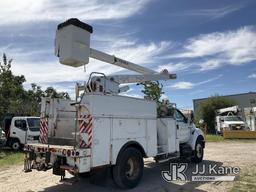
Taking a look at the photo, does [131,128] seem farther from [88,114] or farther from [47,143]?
[47,143]

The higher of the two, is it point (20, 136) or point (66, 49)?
point (66, 49)

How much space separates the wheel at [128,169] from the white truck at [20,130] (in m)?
11.3

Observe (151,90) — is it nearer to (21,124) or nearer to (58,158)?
(21,124)

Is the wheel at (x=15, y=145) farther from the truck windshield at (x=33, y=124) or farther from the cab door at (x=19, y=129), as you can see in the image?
the truck windshield at (x=33, y=124)

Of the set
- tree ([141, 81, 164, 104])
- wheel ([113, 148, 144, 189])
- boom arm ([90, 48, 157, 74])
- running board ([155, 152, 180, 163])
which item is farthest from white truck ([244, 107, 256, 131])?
wheel ([113, 148, 144, 189])

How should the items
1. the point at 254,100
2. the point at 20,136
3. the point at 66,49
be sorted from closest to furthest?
the point at 66,49
the point at 20,136
the point at 254,100

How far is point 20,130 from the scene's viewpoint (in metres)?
19.7

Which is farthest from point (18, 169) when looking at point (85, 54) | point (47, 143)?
point (85, 54)

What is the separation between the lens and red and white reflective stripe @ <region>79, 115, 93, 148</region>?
312 inches

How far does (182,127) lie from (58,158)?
220 inches

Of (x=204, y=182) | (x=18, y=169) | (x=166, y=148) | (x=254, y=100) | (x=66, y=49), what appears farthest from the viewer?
(x=254, y=100)

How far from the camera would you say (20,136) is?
19.6 meters

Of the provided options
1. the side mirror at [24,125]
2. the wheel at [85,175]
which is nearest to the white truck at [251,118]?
the side mirror at [24,125]

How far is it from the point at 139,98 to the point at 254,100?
50556mm
